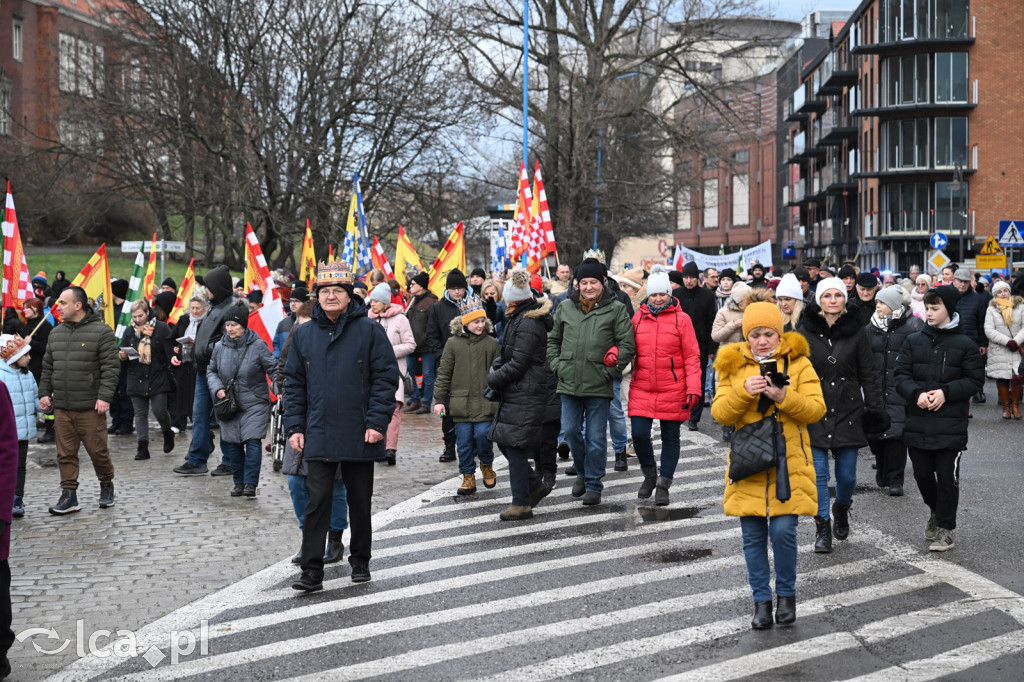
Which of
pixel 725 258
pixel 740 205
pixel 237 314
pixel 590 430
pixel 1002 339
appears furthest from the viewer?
pixel 740 205

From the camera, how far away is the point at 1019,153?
2293 inches

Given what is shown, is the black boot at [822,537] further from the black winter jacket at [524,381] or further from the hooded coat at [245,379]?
the hooded coat at [245,379]

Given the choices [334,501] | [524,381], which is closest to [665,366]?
[524,381]

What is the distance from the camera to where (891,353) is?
431 inches

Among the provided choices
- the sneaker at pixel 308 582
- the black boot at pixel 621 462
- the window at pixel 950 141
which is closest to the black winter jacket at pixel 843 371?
the sneaker at pixel 308 582

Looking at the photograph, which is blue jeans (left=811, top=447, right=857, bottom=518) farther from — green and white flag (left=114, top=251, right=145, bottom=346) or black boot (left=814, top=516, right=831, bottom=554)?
green and white flag (left=114, top=251, right=145, bottom=346)

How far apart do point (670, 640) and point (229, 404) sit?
6.05 m

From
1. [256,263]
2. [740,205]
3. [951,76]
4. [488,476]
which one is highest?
[951,76]

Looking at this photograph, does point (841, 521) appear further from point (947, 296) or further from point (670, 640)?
point (670, 640)

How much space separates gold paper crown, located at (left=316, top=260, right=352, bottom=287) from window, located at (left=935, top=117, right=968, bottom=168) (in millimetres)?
56130

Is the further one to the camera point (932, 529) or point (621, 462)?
point (621, 462)

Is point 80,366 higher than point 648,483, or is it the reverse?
point 80,366

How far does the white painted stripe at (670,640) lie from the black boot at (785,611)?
17cm

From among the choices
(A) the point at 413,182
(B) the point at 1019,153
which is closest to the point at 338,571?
(A) the point at 413,182
